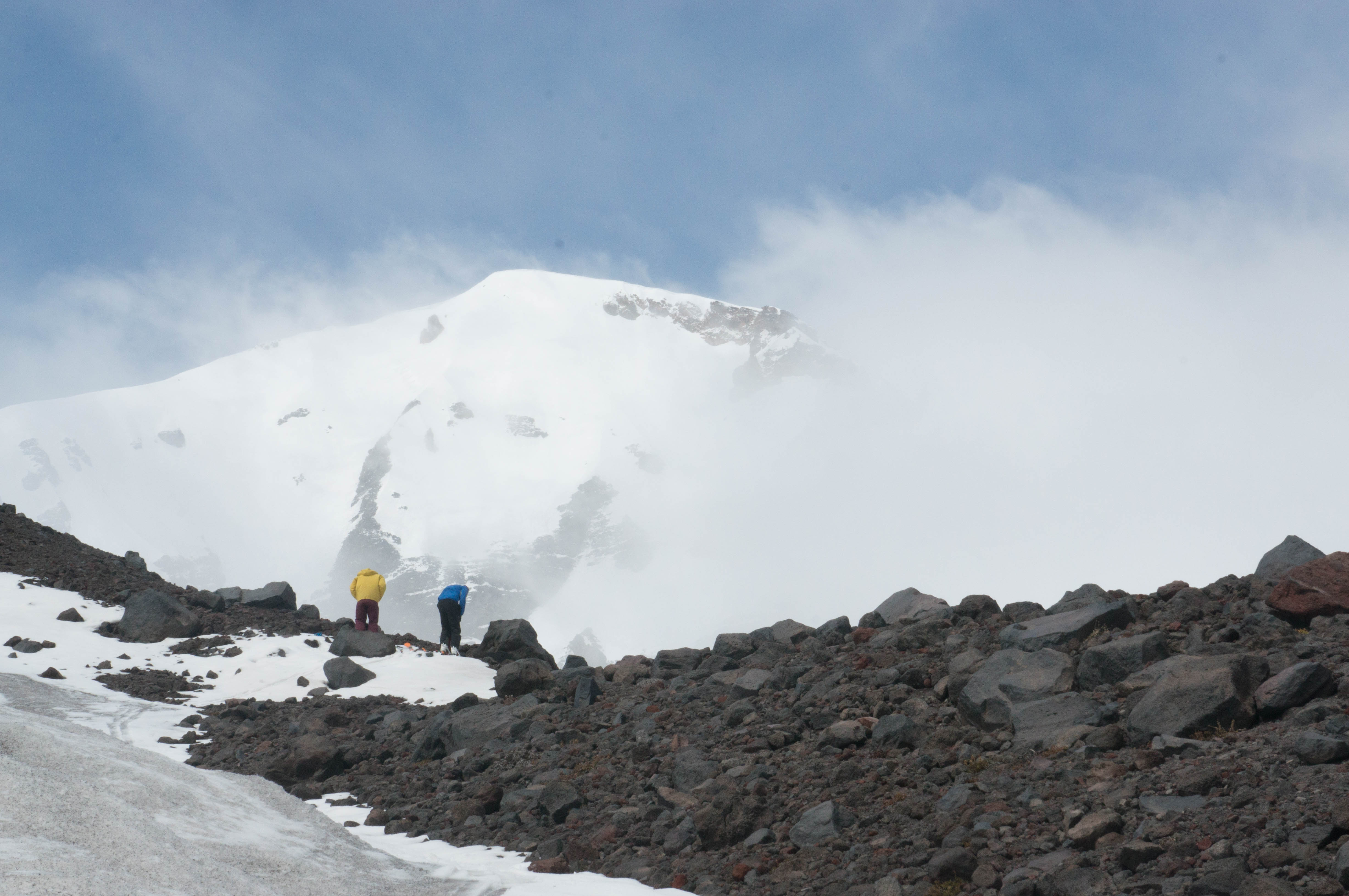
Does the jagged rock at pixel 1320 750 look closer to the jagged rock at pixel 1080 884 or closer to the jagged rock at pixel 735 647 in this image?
the jagged rock at pixel 1080 884

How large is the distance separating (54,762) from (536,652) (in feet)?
36.8

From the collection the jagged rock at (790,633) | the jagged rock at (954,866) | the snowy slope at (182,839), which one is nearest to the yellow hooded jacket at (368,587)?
the snowy slope at (182,839)

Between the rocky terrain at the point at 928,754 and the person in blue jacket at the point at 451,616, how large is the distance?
492cm

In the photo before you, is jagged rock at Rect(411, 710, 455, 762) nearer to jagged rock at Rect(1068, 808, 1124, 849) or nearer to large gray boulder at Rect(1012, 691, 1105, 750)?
large gray boulder at Rect(1012, 691, 1105, 750)

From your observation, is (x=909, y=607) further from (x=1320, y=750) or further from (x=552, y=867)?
(x=1320, y=750)

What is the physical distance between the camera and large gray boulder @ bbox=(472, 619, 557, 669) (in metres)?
17.9

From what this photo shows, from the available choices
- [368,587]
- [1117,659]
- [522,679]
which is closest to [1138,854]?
[1117,659]

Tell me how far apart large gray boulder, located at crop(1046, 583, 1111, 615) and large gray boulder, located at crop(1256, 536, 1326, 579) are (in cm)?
172

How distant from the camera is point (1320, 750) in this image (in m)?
6.12

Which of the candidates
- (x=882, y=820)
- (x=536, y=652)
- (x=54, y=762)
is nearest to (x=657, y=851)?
(x=882, y=820)

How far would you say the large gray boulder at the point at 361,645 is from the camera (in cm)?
1767

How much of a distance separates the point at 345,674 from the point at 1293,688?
14.2 metres

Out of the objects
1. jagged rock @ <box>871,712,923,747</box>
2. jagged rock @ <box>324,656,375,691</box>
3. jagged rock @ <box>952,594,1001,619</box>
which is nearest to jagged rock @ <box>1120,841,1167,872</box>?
jagged rock @ <box>871,712,923,747</box>

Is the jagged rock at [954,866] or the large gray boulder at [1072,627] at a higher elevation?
the large gray boulder at [1072,627]
